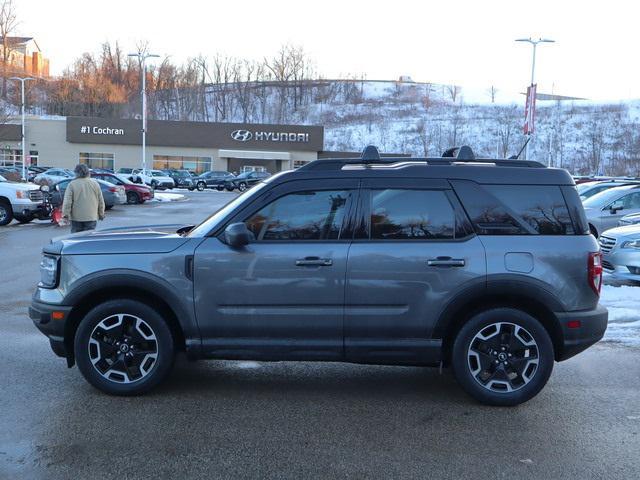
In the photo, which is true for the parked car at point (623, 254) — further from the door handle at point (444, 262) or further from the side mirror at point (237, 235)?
the side mirror at point (237, 235)

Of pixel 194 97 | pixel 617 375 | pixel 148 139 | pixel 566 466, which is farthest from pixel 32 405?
pixel 194 97

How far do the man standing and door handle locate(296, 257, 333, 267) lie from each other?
6.58 metres

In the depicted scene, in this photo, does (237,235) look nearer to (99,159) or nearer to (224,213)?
(224,213)

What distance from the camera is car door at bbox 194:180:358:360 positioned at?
4.89 m

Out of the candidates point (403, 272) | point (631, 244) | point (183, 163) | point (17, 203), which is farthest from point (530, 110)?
point (183, 163)

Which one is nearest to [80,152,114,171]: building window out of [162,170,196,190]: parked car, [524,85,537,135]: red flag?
[162,170,196,190]: parked car

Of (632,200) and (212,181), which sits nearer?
(632,200)

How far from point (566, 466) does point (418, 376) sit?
1983 millimetres

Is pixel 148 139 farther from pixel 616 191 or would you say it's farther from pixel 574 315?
pixel 574 315

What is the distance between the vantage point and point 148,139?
6938 cm

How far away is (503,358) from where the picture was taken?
5.02 metres

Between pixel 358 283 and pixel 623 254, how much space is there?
7.25m

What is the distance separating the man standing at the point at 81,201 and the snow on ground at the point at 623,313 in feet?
25.8

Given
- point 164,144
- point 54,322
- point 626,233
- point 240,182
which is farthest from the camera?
point 164,144
